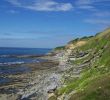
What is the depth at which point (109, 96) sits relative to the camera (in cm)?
3084

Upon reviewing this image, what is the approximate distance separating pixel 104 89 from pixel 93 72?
619 inches

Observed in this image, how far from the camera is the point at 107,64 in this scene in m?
49.6

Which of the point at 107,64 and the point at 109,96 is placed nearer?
the point at 109,96

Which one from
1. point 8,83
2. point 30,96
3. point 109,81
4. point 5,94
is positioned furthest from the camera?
point 8,83

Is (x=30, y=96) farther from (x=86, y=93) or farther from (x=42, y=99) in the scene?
(x=86, y=93)

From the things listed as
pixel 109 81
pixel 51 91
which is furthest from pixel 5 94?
pixel 109 81

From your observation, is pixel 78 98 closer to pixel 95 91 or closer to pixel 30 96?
pixel 95 91

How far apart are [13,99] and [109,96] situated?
1062 inches

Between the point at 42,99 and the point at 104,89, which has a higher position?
the point at 104,89

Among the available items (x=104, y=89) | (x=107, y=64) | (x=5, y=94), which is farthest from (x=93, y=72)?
(x=5, y=94)

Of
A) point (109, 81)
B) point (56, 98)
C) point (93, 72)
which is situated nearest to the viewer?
point (109, 81)

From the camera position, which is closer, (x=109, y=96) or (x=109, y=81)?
(x=109, y=96)

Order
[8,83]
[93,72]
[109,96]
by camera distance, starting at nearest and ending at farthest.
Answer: [109,96] < [93,72] < [8,83]

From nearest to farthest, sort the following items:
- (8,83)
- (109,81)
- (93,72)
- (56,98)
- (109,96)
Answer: (109,96), (109,81), (56,98), (93,72), (8,83)
